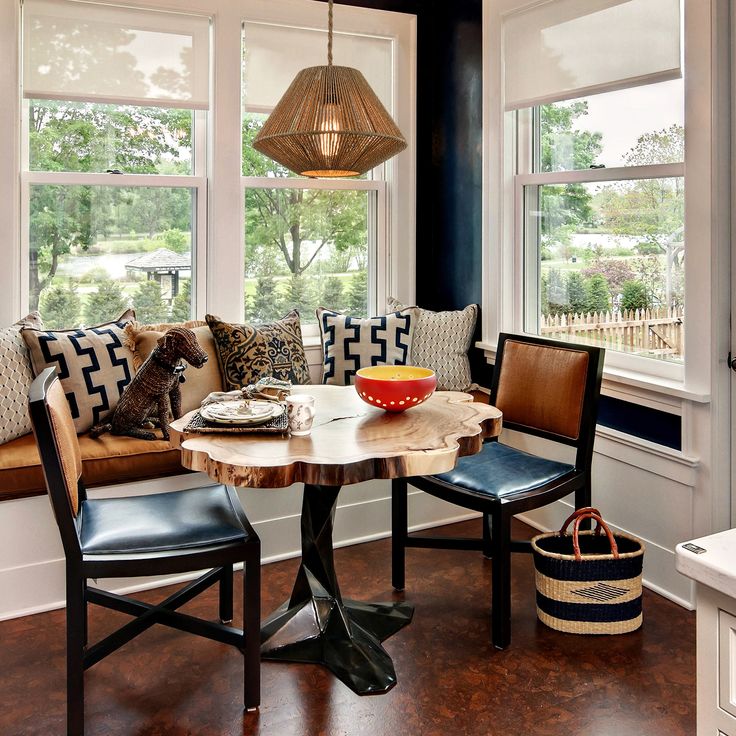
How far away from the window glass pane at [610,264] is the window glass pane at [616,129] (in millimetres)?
100

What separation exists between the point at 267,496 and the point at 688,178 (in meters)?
2.02

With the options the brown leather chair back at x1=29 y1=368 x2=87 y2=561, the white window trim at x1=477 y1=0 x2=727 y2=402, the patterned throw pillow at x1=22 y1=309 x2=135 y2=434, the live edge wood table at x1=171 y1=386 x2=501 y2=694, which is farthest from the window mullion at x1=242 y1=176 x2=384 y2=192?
the brown leather chair back at x1=29 y1=368 x2=87 y2=561

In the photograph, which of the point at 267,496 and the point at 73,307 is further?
the point at 73,307

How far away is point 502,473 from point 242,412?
97cm

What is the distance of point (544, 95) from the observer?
3203 mm

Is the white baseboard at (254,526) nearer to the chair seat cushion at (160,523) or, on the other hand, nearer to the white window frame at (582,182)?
the chair seat cushion at (160,523)

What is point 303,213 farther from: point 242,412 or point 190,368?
point 242,412

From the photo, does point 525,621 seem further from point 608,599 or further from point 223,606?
point 223,606

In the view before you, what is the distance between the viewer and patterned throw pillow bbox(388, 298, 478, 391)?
364 centimetres

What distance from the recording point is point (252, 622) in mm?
1986

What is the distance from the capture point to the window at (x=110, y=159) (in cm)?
317

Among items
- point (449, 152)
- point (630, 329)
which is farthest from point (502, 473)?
point (449, 152)

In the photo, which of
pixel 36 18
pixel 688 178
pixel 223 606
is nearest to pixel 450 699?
pixel 223 606

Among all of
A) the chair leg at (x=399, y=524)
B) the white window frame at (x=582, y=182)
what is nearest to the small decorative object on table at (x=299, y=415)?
the chair leg at (x=399, y=524)
